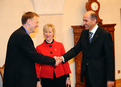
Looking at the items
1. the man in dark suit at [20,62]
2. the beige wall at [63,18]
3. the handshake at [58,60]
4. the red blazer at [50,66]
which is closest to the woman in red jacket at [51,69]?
the red blazer at [50,66]

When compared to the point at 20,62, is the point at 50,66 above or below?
below

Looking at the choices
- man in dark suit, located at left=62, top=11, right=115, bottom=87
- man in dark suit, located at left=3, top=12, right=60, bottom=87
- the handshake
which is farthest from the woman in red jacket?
man in dark suit, located at left=3, top=12, right=60, bottom=87

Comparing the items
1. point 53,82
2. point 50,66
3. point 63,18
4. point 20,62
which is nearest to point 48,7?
point 63,18

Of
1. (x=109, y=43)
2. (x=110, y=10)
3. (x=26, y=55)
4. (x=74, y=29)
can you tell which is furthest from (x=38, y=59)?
(x=110, y=10)

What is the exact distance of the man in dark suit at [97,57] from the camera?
2.34 m

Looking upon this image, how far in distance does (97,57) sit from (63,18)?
1.99 m

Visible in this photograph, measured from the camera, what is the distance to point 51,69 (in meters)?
2.61

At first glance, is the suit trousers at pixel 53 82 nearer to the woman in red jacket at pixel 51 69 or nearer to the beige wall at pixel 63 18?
the woman in red jacket at pixel 51 69

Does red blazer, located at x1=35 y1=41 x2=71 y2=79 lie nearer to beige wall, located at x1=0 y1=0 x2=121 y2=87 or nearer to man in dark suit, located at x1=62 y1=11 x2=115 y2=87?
man in dark suit, located at x1=62 y1=11 x2=115 y2=87

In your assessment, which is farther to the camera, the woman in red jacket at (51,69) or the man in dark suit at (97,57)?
the woman in red jacket at (51,69)

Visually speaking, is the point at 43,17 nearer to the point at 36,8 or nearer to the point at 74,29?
the point at 36,8

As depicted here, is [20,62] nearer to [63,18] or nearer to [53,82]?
[53,82]

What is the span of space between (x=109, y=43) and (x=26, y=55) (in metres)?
1.21

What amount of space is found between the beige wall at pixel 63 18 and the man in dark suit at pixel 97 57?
154 centimetres
